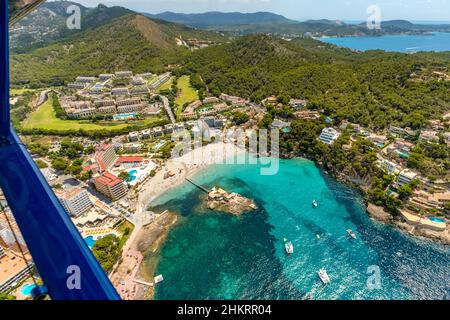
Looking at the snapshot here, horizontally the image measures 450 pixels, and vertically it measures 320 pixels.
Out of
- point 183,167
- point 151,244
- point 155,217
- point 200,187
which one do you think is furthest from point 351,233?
point 183,167

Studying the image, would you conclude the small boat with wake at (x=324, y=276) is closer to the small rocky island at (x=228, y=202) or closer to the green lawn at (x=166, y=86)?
the small rocky island at (x=228, y=202)

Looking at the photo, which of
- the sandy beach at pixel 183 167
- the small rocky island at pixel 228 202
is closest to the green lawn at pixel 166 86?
the sandy beach at pixel 183 167

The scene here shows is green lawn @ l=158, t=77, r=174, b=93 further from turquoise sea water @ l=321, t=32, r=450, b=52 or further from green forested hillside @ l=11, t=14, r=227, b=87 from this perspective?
turquoise sea water @ l=321, t=32, r=450, b=52

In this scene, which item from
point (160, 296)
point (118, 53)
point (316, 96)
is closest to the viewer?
point (160, 296)

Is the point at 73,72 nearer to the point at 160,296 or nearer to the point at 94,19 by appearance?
the point at 94,19

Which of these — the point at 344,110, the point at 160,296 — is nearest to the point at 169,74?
the point at 344,110
